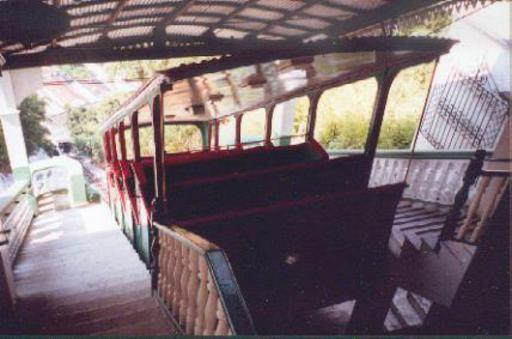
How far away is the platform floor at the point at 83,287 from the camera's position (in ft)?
11.7

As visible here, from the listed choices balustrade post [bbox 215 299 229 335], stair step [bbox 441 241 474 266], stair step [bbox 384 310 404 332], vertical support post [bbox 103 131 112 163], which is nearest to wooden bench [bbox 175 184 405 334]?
stair step [bbox 441 241 474 266]

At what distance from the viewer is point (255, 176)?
4.30 metres

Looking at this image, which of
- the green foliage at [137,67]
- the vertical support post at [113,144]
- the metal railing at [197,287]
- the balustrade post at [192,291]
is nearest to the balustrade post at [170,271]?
the metal railing at [197,287]

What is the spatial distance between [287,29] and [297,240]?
535 centimetres

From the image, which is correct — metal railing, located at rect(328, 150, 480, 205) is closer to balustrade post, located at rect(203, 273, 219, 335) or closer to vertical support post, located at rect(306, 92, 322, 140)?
vertical support post, located at rect(306, 92, 322, 140)

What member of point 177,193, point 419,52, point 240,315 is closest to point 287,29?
point 419,52

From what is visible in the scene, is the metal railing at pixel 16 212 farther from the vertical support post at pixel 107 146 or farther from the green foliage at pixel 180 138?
the green foliage at pixel 180 138

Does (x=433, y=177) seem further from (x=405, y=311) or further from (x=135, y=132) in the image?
(x=135, y=132)

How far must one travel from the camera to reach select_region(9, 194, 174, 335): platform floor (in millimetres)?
3561

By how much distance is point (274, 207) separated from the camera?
12.6 ft

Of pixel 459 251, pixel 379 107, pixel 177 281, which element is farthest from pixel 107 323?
pixel 459 251

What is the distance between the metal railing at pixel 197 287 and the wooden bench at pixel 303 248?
527 millimetres

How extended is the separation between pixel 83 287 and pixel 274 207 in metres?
2.85

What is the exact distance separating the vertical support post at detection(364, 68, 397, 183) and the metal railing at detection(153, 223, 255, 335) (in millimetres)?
2894
